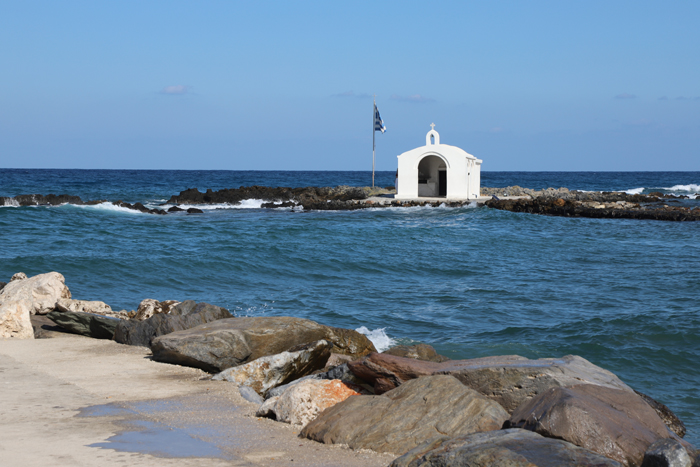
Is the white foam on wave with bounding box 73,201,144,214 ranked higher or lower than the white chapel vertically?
lower

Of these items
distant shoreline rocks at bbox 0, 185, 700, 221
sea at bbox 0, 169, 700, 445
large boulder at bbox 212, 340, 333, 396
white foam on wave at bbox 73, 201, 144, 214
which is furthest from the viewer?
white foam on wave at bbox 73, 201, 144, 214

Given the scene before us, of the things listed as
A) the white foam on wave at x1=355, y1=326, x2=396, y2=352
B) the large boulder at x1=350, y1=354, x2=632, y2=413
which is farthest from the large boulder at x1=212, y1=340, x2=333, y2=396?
the white foam on wave at x1=355, y1=326, x2=396, y2=352

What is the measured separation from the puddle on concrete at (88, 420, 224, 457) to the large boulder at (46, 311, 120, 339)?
3.84 m

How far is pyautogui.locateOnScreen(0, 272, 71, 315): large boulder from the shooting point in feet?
31.0

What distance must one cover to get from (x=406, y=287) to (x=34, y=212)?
70.5 feet

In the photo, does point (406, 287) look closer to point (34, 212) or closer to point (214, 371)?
point (214, 371)

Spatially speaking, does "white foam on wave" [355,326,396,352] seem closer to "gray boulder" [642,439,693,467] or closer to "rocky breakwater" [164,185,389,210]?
"gray boulder" [642,439,693,467]

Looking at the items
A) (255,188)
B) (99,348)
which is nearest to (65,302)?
(99,348)

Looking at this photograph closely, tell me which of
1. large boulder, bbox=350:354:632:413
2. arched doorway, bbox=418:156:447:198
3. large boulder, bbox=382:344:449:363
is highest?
arched doorway, bbox=418:156:447:198

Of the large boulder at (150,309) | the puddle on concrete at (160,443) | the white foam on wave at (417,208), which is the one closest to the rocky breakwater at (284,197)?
the white foam on wave at (417,208)

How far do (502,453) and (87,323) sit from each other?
6599 millimetres

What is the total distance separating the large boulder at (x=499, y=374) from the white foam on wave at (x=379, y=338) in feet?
12.0

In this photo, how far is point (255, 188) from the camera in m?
44.7

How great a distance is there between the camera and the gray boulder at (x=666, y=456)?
12.2 feet
